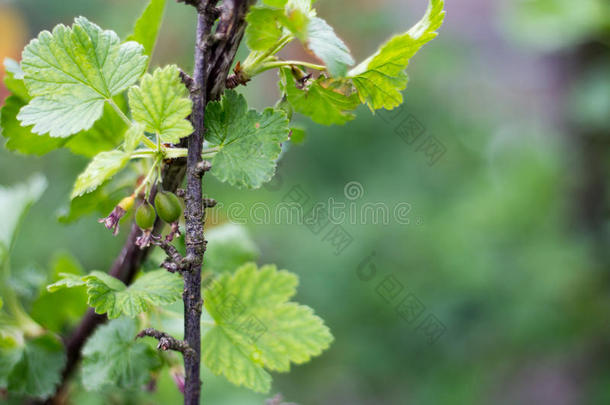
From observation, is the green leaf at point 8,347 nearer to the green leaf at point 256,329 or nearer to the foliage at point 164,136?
the foliage at point 164,136

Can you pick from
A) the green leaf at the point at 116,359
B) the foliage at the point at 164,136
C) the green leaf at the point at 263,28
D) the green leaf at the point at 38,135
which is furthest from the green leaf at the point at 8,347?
the green leaf at the point at 263,28

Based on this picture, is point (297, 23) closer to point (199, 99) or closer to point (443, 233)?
point (199, 99)

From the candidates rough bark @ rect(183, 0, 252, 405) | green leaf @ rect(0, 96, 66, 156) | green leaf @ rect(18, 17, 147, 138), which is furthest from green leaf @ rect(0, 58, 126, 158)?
rough bark @ rect(183, 0, 252, 405)

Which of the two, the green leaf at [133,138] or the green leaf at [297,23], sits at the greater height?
the green leaf at [133,138]

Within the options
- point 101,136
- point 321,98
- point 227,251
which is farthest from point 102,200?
point 321,98

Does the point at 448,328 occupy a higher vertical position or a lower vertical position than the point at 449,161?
lower

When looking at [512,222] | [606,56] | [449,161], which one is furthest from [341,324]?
[606,56]

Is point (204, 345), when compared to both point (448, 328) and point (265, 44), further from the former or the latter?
point (448, 328)
